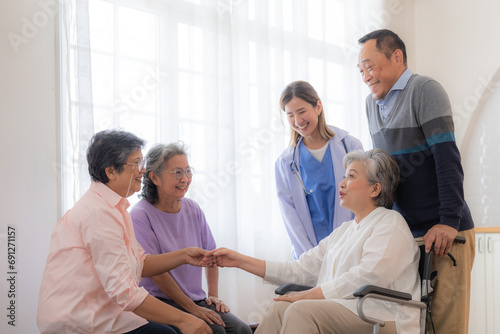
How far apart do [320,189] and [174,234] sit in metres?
0.84

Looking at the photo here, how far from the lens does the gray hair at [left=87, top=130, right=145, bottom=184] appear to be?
6.42 feet

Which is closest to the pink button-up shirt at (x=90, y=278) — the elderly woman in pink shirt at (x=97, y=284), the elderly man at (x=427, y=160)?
the elderly woman in pink shirt at (x=97, y=284)

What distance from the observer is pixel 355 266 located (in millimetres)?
2055

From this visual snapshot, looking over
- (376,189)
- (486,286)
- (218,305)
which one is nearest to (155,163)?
(218,305)

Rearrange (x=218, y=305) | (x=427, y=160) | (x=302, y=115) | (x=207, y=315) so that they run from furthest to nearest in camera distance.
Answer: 1. (x=302, y=115)
2. (x=218, y=305)
3. (x=207, y=315)
4. (x=427, y=160)

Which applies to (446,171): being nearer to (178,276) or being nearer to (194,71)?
(178,276)

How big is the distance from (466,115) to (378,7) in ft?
3.82

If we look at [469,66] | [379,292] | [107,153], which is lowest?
[379,292]

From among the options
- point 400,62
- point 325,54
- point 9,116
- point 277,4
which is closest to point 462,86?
point 325,54

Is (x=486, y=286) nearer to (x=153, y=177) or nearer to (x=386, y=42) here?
(x=386, y=42)

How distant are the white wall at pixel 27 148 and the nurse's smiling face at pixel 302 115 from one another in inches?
A: 47.7

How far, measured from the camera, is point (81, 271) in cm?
177

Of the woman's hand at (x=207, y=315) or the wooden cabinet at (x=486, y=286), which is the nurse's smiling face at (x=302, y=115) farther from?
the wooden cabinet at (x=486, y=286)

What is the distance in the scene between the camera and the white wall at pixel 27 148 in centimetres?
235
